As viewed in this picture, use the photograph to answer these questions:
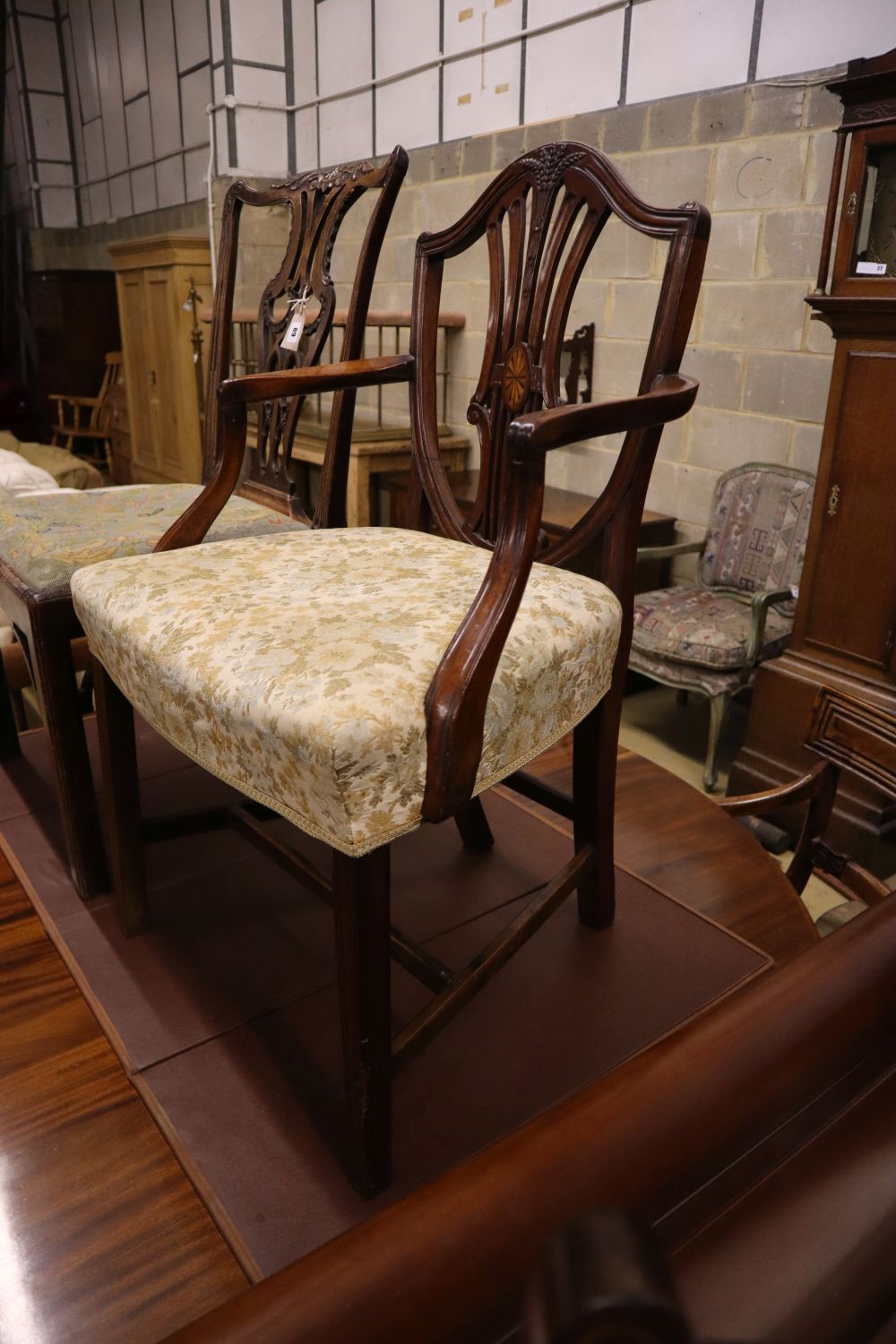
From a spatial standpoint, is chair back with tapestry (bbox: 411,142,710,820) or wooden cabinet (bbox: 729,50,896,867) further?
wooden cabinet (bbox: 729,50,896,867)

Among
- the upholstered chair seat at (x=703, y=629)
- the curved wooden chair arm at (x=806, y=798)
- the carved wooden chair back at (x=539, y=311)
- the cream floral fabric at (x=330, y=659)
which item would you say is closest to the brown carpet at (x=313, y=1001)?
the curved wooden chair arm at (x=806, y=798)

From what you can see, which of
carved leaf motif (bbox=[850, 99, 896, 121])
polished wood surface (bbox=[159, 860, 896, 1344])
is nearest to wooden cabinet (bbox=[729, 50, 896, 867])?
carved leaf motif (bbox=[850, 99, 896, 121])

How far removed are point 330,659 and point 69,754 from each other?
24.1 inches

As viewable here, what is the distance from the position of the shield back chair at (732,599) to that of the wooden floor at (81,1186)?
135 centimetres

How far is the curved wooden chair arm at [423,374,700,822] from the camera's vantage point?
0.73 meters

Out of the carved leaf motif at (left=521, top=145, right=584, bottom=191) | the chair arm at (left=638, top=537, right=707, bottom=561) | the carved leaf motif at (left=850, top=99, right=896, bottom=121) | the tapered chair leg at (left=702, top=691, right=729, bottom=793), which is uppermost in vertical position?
the carved leaf motif at (left=850, top=99, right=896, bottom=121)

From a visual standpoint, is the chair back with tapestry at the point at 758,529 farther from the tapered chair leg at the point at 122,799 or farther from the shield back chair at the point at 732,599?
the tapered chair leg at the point at 122,799

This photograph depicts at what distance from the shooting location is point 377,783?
0.71 metres

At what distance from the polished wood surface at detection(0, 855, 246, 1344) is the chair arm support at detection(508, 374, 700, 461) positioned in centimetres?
73

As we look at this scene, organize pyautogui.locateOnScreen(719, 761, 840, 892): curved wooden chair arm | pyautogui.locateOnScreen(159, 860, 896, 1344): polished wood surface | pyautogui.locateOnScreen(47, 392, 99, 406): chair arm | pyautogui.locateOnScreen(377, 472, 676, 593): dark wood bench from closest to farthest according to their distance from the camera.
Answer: pyautogui.locateOnScreen(159, 860, 896, 1344): polished wood surface
pyautogui.locateOnScreen(719, 761, 840, 892): curved wooden chair arm
pyautogui.locateOnScreen(377, 472, 676, 593): dark wood bench
pyautogui.locateOnScreen(47, 392, 99, 406): chair arm

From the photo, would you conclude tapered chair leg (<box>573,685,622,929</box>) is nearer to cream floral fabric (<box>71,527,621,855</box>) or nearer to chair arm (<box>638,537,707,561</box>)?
cream floral fabric (<box>71,527,621,855</box>)

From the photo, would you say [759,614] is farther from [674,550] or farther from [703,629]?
[674,550]

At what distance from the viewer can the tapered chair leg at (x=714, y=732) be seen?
8.29ft

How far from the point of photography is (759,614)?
2.45 meters
